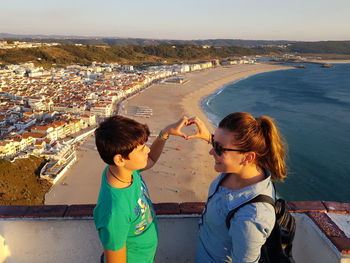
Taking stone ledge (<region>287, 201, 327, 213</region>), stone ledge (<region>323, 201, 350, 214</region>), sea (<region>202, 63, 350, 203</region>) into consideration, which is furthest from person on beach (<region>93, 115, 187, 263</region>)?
sea (<region>202, 63, 350, 203</region>)

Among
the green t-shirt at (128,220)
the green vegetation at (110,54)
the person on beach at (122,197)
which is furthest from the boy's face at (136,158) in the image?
the green vegetation at (110,54)

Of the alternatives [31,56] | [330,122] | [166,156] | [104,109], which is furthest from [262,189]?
[31,56]

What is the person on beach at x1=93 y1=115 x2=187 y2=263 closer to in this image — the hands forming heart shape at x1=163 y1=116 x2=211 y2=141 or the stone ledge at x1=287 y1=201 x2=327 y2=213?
the hands forming heart shape at x1=163 y1=116 x2=211 y2=141

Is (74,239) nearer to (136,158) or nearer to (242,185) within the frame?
(136,158)

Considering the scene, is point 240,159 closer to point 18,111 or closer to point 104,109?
point 104,109

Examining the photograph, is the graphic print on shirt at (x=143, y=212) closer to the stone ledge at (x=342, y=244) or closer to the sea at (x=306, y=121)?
the stone ledge at (x=342, y=244)
